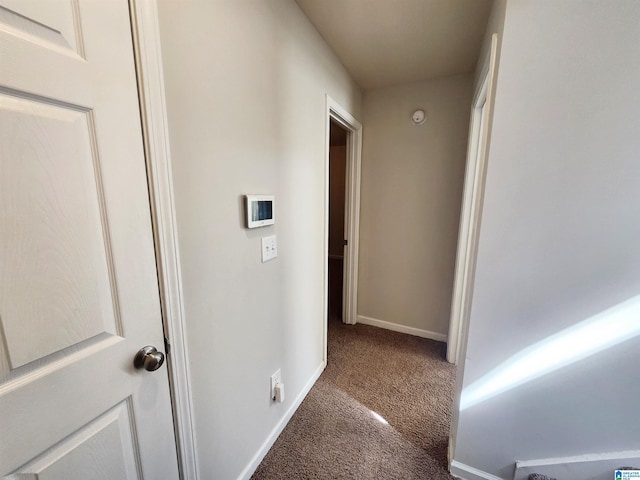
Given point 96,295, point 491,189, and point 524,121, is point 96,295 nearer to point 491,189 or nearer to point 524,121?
point 491,189

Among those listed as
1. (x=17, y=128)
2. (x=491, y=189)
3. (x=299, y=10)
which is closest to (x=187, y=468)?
(x=17, y=128)

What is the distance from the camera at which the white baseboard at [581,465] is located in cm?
103

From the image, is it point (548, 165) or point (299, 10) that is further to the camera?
point (299, 10)

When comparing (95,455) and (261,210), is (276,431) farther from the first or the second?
(261,210)

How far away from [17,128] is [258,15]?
1.00 metres

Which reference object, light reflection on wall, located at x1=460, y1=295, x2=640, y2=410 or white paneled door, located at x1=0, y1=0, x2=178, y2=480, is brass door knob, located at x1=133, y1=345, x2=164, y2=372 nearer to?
white paneled door, located at x1=0, y1=0, x2=178, y2=480

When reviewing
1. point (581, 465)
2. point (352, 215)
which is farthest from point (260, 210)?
point (581, 465)

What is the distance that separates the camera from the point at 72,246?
584 mm

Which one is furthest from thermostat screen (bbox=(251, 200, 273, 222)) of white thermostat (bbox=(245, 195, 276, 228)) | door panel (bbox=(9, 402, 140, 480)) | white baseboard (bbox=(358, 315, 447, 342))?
white baseboard (bbox=(358, 315, 447, 342))

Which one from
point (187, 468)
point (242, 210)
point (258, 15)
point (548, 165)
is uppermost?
point (258, 15)

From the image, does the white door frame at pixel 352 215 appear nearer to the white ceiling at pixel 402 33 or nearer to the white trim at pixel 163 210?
the white ceiling at pixel 402 33

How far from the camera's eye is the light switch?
1.23 m

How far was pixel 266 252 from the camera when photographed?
1251mm

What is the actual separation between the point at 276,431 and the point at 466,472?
3.26ft
